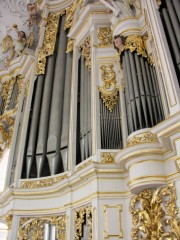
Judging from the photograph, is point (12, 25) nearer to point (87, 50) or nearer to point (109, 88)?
point (87, 50)

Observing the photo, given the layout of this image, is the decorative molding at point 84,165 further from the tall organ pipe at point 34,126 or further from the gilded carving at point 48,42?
the gilded carving at point 48,42

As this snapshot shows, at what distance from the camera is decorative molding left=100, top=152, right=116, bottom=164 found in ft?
18.3

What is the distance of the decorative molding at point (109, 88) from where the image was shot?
6391 millimetres

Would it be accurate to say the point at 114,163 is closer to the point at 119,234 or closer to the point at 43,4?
the point at 119,234

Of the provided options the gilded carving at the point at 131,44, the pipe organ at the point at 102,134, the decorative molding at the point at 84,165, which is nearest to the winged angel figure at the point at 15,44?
the pipe organ at the point at 102,134

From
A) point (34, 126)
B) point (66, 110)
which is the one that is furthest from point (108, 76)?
point (34, 126)

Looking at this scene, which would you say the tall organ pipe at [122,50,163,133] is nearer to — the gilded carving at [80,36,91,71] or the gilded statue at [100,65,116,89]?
the gilded statue at [100,65,116,89]

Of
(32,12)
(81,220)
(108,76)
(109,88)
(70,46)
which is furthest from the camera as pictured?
(32,12)

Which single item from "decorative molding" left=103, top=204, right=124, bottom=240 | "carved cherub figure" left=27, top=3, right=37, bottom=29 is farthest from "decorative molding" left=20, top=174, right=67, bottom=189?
"carved cherub figure" left=27, top=3, right=37, bottom=29

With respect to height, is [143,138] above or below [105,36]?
below

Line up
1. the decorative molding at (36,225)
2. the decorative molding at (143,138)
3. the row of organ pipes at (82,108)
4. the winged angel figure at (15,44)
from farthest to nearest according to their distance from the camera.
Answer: the winged angel figure at (15,44)
the decorative molding at (36,225)
the row of organ pipes at (82,108)
the decorative molding at (143,138)

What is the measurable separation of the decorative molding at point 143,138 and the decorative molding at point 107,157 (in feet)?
1.97

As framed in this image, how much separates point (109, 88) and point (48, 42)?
365 centimetres

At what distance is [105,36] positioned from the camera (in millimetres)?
7598
